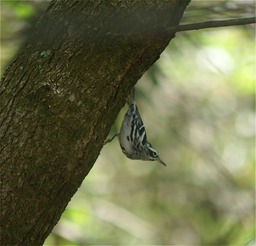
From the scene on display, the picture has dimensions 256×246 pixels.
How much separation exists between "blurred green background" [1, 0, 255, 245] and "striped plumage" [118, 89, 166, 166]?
6.13 feet

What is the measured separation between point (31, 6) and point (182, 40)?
53.6 inches

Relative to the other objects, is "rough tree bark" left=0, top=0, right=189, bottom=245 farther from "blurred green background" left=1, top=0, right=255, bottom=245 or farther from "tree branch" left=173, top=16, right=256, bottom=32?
"blurred green background" left=1, top=0, right=255, bottom=245

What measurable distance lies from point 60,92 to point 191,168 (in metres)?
5.45

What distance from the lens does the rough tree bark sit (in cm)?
249

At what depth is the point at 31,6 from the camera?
397 centimetres

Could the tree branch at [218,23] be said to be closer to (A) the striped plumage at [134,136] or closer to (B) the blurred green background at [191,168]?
(A) the striped plumage at [134,136]

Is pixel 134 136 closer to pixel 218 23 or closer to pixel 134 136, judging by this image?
pixel 134 136

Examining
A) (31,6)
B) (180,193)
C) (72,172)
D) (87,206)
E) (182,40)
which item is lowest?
(180,193)

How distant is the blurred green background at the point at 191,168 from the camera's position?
6.71 m

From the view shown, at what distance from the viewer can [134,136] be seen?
4.22 meters

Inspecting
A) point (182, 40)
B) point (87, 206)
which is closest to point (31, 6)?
point (182, 40)

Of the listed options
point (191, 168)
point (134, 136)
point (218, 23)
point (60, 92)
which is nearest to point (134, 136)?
point (134, 136)

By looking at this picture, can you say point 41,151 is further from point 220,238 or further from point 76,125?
point 220,238

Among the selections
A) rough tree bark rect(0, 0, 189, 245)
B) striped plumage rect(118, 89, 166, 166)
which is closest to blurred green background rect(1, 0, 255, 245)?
striped plumage rect(118, 89, 166, 166)
